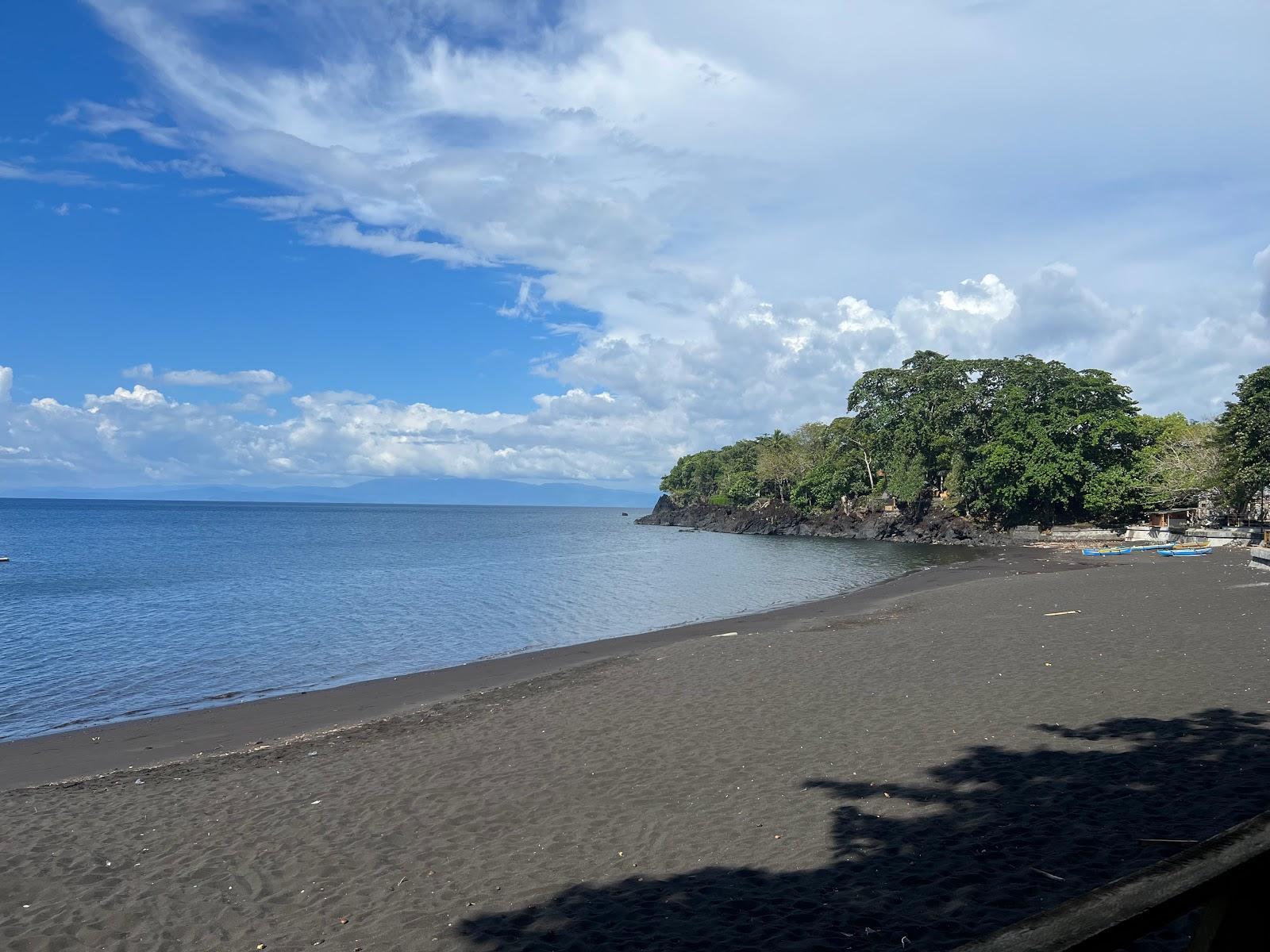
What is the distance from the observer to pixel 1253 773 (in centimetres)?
752

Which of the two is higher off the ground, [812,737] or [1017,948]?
[1017,948]

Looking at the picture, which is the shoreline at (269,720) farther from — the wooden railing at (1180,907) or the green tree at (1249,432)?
the green tree at (1249,432)

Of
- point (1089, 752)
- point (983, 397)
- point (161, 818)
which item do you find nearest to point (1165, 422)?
point (983, 397)

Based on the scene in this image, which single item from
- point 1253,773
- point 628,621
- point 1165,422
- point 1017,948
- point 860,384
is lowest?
point 628,621

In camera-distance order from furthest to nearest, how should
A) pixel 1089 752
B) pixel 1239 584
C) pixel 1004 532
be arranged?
pixel 1004 532, pixel 1239 584, pixel 1089 752

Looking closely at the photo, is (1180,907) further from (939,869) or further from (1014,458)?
(1014,458)

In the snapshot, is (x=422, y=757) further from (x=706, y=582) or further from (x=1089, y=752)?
(x=706, y=582)

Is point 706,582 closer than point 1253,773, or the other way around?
point 1253,773

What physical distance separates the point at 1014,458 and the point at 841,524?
24705 millimetres

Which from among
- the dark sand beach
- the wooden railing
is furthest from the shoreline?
the wooden railing

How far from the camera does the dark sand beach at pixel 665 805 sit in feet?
20.1

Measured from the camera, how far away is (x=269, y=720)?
613 inches

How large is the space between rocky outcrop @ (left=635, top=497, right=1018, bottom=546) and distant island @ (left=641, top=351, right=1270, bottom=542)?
0.69 feet

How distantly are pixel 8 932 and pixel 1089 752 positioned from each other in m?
10.4
